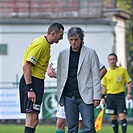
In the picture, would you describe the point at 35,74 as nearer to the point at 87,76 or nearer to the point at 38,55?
the point at 38,55

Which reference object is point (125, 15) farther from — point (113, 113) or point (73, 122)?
point (73, 122)

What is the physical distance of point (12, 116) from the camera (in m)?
26.7

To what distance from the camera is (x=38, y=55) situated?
11.8 meters

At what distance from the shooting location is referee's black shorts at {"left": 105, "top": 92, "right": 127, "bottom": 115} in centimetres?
1839

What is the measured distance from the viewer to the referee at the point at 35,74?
38.7 feet

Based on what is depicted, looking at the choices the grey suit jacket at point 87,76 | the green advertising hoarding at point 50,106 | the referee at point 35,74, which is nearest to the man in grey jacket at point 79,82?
the grey suit jacket at point 87,76

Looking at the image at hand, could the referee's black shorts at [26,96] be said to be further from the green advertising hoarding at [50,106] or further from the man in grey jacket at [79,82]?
the green advertising hoarding at [50,106]

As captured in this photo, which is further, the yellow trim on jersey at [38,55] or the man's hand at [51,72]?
the man's hand at [51,72]

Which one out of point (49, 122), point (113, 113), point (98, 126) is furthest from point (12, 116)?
point (113, 113)

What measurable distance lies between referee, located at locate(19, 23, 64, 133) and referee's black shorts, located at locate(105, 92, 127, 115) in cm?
658

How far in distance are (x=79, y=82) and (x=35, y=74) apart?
0.75 metres

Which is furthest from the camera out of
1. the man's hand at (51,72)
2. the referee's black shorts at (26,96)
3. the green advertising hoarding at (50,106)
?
the green advertising hoarding at (50,106)

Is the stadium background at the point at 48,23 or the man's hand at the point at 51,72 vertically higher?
the stadium background at the point at 48,23

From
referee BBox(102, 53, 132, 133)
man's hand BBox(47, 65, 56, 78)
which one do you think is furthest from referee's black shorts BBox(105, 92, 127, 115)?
man's hand BBox(47, 65, 56, 78)
